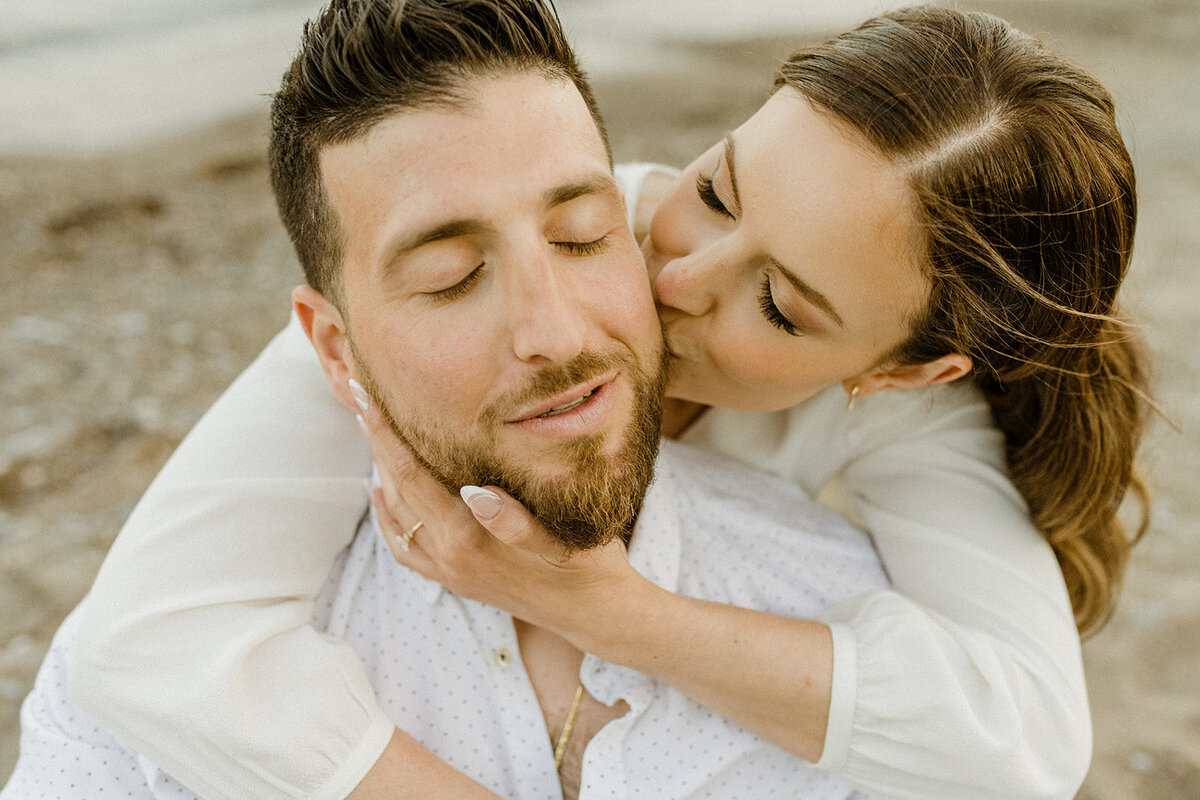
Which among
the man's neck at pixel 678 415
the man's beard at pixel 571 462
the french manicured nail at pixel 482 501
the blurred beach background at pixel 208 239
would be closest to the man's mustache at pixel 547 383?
the man's beard at pixel 571 462

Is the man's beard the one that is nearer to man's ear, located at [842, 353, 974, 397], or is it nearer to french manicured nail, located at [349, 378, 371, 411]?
french manicured nail, located at [349, 378, 371, 411]

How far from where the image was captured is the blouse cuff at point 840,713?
7.42ft

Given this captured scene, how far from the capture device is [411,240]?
1932 millimetres

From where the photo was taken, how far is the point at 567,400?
1998mm

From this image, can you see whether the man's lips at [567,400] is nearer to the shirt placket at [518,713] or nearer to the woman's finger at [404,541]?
the woman's finger at [404,541]

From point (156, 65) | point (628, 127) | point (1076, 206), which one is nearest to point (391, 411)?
point (1076, 206)

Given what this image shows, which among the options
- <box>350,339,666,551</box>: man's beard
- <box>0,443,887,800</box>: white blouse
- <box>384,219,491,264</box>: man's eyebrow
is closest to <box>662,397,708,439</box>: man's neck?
<box>0,443,887,800</box>: white blouse

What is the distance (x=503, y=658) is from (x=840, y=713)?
2.75ft

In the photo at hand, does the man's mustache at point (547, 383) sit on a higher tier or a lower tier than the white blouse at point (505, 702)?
higher

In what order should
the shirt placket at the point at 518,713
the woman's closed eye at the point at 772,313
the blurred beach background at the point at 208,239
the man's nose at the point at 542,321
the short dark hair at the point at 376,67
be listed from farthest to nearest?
the blurred beach background at the point at 208,239 → the shirt placket at the point at 518,713 → the woman's closed eye at the point at 772,313 → the short dark hair at the point at 376,67 → the man's nose at the point at 542,321

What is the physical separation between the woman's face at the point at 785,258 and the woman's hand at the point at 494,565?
22.7 inches

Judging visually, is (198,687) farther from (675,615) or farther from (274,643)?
(675,615)

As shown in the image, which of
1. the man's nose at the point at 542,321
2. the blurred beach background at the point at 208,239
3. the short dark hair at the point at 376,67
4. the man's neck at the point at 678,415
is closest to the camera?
the man's nose at the point at 542,321

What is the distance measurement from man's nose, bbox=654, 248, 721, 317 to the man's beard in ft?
0.65
